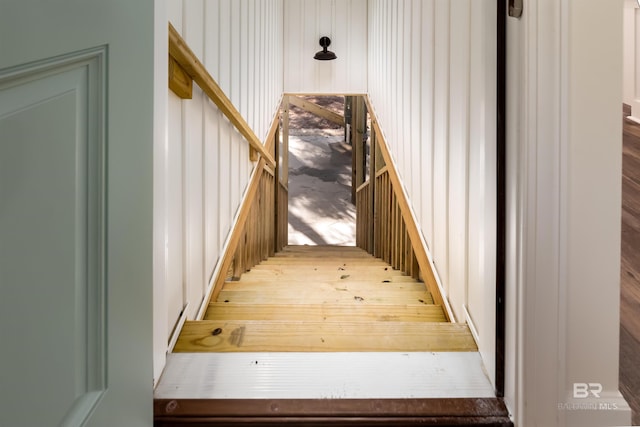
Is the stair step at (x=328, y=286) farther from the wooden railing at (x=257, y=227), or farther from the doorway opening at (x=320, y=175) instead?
the doorway opening at (x=320, y=175)

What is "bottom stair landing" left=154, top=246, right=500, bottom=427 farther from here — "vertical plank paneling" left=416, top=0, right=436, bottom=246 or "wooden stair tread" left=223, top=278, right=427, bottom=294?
"wooden stair tread" left=223, top=278, right=427, bottom=294

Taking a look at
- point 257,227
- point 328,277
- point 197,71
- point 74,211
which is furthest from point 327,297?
point 257,227

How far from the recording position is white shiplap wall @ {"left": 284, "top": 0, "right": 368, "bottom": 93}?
4.59 m

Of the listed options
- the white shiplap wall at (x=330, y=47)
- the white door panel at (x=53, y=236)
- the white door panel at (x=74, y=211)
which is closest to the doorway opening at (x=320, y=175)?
the white shiplap wall at (x=330, y=47)

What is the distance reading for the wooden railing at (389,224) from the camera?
2242 millimetres

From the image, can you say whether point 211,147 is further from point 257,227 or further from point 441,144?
point 257,227

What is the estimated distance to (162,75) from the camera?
1159 mm

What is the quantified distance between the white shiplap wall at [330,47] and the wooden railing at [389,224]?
1.91 ft

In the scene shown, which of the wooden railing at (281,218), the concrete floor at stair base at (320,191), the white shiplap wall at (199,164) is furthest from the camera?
the concrete floor at stair base at (320,191)

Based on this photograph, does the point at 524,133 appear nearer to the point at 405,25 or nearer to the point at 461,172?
the point at 461,172

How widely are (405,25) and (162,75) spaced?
1906mm

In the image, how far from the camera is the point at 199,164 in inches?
67.3

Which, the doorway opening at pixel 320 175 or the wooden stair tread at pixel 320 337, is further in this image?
the doorway opening at pixel 320 175

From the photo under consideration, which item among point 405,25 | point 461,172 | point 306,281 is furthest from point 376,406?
point 405,25
